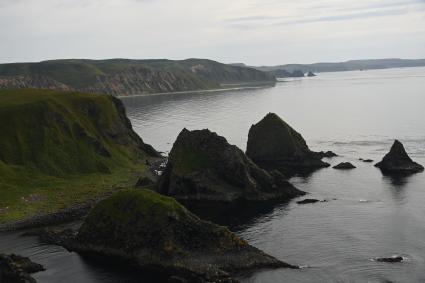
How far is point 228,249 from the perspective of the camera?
62688mm

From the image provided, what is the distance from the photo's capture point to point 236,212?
88438 millimetres

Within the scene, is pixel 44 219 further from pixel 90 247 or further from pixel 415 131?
pixel 415 131

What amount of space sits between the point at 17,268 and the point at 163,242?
16941 millimetres

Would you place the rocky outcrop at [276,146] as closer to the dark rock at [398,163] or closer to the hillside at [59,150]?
the dark rock at [398,163]

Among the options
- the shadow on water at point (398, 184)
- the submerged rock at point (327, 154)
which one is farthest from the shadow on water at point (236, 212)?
the submerged rock at point (327, 154)

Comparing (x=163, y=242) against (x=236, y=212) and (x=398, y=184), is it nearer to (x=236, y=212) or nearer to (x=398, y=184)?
(x=236, y=212)

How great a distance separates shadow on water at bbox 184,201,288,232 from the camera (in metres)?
81.9

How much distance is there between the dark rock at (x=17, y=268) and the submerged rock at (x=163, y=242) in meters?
7.42

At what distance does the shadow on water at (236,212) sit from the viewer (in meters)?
81.9

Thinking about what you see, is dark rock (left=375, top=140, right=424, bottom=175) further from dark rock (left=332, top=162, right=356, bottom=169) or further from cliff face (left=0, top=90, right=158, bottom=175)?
cliff face (left=0, top=90, right=158, bottom=175)

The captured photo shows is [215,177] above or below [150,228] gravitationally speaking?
below

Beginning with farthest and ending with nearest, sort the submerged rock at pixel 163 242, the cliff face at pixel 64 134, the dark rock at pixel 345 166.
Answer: the dark rock at pixel 345 166 < the cliff face at pixel 64 134 < the submerged rock at pixel 163 242

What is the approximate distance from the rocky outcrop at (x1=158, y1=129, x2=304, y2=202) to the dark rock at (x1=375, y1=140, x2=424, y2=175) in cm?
2985

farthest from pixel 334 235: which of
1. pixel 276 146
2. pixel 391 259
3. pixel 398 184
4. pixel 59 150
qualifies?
pixel 59 150
